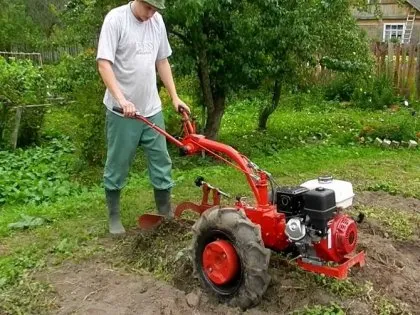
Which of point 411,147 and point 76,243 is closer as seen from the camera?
point 76,243

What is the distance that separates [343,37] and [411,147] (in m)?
1.96

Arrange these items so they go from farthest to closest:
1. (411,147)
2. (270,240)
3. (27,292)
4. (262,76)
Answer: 1. (411,147)
2. (262,76)
3. (27,292)
4. (270,240)

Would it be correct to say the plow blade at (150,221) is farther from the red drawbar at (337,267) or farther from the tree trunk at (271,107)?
the tree trunk at (271,107)

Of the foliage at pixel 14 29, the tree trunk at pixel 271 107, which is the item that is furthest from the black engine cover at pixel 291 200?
the foliage at pixel 14 29

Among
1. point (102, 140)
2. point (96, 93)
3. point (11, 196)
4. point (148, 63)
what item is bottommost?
point (11, 196)

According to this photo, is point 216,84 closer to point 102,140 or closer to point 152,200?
point 102,140

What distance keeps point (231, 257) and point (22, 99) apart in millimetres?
6284

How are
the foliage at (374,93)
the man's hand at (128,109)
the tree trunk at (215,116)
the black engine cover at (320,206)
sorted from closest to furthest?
the black engine cover at (320,206), the man's hand at (128,109), the tree trunk at (215,116), the foliage at (374,93)

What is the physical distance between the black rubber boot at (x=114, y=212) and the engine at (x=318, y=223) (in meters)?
1.77

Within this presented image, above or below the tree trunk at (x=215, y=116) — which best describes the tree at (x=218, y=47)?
above

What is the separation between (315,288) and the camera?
3.92 m

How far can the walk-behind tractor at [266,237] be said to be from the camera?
11.9 ft

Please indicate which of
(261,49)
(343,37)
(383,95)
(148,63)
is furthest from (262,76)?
(383,95)

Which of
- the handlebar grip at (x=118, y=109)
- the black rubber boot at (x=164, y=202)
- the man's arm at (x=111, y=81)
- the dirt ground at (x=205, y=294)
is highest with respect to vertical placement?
the man's arm at (x=111, y=81)
